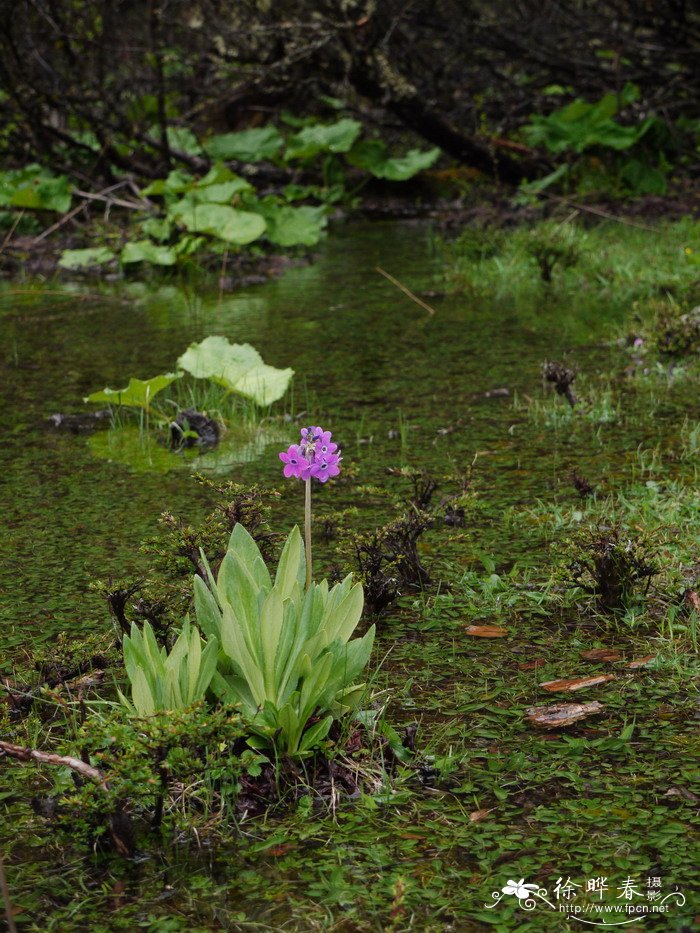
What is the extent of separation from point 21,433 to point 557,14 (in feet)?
27.4

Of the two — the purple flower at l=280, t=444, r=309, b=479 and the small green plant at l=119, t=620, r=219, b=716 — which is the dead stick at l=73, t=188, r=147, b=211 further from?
the small green plant at l=119, t=620, r=219, b=716

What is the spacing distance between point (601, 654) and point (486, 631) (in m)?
0.24

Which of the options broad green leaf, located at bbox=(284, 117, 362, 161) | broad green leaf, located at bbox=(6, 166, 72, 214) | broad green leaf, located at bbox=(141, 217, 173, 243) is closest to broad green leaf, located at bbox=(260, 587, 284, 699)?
broad green leaf, located at bbox=(141, 217, 173, 243)

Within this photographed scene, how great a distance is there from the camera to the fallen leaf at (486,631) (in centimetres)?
232

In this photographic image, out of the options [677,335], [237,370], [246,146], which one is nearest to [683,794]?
[237,370]

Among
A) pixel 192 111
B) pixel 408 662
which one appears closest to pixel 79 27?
pixel 192 111

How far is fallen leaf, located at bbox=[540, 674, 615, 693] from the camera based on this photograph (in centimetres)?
207

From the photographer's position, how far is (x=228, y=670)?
1876mm

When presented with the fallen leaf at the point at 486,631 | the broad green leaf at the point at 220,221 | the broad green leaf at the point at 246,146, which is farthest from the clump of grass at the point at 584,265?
the fallen leaf at the point at 486,631

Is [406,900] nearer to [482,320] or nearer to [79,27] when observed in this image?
[482,320]

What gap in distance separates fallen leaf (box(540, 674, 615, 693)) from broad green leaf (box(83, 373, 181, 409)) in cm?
201

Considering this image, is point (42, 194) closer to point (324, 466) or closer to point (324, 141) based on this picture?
point (324, 141)

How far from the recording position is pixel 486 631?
7.66 ft

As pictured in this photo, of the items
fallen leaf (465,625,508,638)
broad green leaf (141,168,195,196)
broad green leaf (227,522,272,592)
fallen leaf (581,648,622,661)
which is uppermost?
broad green leaf (227,522,272,592)
